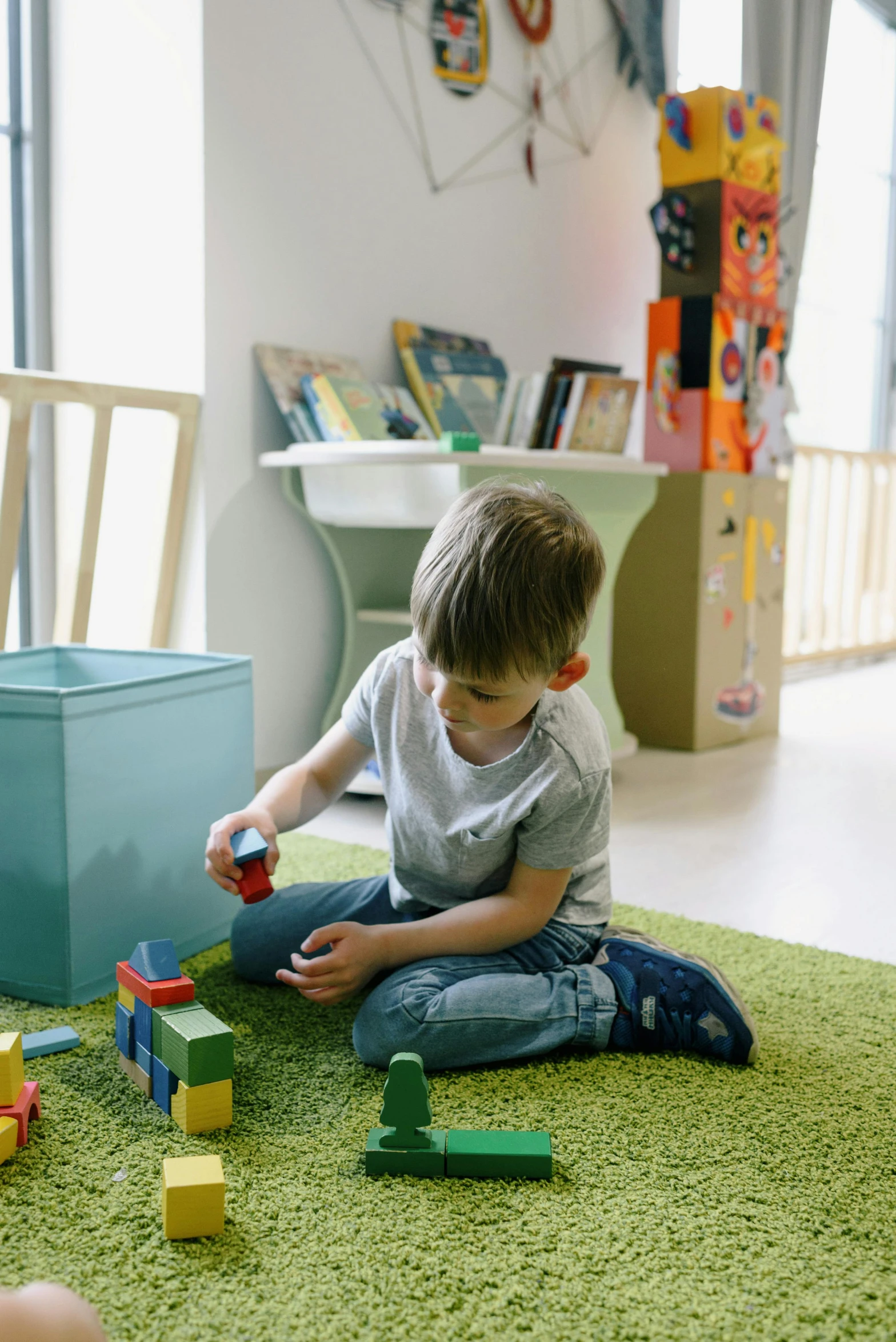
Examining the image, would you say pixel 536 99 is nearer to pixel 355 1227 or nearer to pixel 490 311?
pixel 490 311

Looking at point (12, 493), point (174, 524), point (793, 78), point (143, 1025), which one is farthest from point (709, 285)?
point (143, 1025)

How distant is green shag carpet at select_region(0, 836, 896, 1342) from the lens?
625 mm

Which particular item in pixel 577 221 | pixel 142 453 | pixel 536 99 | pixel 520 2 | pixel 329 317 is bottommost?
pixel 142 453

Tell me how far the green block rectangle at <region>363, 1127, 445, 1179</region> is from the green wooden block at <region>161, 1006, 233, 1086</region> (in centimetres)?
12

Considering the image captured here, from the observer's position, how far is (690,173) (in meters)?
2.27

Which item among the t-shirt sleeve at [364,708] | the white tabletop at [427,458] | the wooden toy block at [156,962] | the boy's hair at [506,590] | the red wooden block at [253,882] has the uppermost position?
the white tabletop at [427,458]

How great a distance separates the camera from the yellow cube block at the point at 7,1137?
0.75 meters

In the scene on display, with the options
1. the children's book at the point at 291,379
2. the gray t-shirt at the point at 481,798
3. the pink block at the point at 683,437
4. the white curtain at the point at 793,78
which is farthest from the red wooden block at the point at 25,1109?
the white curtain at the point at 793,78

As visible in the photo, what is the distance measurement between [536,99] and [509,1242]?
2.21m

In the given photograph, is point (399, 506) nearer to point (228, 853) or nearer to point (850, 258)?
point (228, 853)

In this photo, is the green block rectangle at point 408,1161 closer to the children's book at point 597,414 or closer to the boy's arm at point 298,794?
the boy's arm at point 298,794

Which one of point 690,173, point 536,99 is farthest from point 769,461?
point 536,99

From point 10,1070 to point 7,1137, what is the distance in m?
0.04

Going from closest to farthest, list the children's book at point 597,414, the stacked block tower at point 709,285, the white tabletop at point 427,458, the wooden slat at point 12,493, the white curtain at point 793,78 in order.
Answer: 1. the wooden slat at point 12,493
2. the white tabletop at point 427,458
3. the children's book at point 597,414
4. the stacked block tower at point 709,285
5. the white curtain at point 793,78
